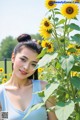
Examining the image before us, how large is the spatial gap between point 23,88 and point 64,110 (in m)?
0.77

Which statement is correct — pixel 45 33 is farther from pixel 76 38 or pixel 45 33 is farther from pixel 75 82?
pixel 75 82

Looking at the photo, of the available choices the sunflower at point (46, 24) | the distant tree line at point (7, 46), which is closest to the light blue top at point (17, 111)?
the sunflower at point (46, 24)

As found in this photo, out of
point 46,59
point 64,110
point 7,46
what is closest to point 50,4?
point 46,59

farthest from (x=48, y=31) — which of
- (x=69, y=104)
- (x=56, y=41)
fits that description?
(x=69, y=104)

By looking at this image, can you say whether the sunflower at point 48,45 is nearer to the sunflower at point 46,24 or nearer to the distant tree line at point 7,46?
the sunflower at point 46,24

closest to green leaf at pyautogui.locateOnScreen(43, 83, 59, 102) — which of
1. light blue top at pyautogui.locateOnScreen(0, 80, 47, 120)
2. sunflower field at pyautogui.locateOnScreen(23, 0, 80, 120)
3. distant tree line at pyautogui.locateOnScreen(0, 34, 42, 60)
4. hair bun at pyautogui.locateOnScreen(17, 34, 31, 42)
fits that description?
sunflower field at pyautogui.locateOnScreen(23, 0, 80, 120)

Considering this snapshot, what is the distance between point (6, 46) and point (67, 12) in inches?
2237

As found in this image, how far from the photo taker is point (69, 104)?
5.65 ft

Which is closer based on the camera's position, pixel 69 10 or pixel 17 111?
pixel 69 10

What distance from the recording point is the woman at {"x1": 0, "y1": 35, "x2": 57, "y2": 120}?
7.37 feet

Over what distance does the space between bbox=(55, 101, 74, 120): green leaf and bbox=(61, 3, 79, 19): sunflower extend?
45cm

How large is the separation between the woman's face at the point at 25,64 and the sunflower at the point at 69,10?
21.1 inches

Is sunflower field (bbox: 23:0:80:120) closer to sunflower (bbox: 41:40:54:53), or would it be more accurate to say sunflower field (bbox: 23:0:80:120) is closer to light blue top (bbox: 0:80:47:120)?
sunflower (bbox: 41:40:54:53)

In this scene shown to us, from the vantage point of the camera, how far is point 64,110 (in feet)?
5.46
